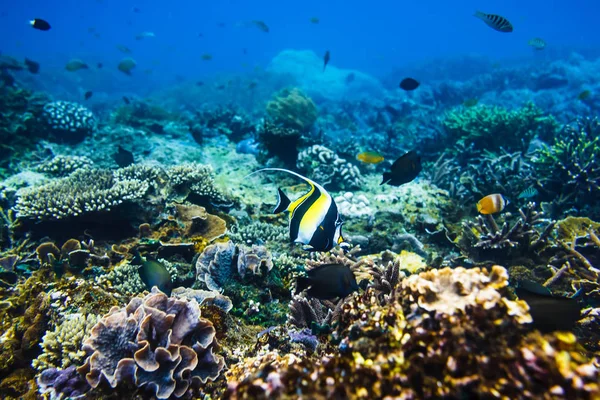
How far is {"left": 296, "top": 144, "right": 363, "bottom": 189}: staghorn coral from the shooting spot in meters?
7.70

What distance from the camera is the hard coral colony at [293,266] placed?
1477 mm

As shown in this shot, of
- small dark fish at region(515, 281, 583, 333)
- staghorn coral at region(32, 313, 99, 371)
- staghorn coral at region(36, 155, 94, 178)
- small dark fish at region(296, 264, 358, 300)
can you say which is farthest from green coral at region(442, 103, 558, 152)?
staghorn coral at region(36, 155, 94, 178)

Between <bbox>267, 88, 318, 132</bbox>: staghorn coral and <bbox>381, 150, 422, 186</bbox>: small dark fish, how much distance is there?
8.09m

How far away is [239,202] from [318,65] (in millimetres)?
33801

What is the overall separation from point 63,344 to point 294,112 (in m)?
11.2

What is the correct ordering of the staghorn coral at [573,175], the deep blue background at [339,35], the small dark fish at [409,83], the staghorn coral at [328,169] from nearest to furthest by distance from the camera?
the staghorn coral at [573,175]
the staghorn coral at [328,169]
the small dark fish at [409,83]
the deep blue background at [339,35]

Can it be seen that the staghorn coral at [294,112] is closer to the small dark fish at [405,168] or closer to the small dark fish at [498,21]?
the small dark fish at [498,21]

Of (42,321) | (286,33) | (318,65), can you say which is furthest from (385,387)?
(286,33)

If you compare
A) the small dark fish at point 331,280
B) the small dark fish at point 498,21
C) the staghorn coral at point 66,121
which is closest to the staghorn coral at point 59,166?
the staghorn coral at point 66,121

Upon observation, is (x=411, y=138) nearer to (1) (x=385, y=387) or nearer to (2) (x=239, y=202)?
(2) (x=239, y=202)

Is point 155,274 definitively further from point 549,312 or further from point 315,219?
point 549,312

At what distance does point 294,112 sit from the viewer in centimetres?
1256

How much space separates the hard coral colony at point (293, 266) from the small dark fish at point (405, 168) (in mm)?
31

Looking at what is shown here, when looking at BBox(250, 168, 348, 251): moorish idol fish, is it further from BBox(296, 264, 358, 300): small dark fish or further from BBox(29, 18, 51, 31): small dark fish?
BBox(29, 18, 51, 31): small dark fish
